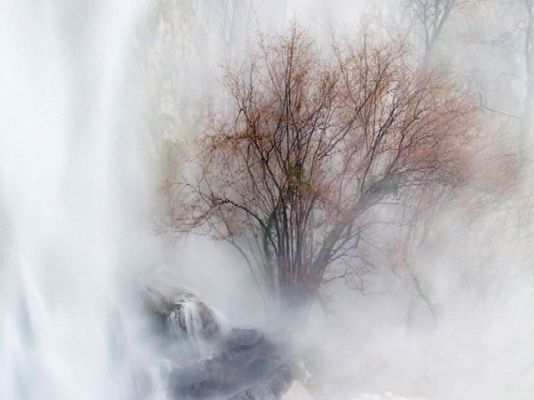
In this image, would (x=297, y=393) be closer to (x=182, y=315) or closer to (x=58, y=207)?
(x=182, y=315)

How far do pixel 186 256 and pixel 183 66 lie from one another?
4629mm

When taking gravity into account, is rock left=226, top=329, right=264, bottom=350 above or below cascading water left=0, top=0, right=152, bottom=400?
below

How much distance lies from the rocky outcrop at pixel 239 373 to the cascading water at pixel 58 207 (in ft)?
3.18

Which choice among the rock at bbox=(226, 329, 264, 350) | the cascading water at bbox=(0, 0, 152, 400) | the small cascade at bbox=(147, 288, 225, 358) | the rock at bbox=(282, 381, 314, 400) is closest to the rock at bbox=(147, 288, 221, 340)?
the small cascade at bbox=(147, 288, 225, 358)

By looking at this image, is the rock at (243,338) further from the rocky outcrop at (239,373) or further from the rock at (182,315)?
the rock at (182,315)

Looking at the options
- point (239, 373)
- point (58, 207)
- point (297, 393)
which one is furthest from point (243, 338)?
point (58, 207)

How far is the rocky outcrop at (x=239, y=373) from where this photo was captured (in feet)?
26.2

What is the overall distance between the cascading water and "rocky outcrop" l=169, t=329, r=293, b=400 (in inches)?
38.2

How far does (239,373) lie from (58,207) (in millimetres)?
3727

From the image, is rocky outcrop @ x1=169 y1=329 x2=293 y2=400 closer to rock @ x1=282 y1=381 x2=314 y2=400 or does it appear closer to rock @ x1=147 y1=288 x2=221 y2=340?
rock @ x1=282 y1=381 x2=314 y2=400

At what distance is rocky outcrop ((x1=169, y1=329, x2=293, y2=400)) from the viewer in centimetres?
799

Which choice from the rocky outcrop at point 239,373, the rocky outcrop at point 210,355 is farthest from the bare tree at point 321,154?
the rocky outcrop at point 210,355

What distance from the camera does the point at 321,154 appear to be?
8.94m

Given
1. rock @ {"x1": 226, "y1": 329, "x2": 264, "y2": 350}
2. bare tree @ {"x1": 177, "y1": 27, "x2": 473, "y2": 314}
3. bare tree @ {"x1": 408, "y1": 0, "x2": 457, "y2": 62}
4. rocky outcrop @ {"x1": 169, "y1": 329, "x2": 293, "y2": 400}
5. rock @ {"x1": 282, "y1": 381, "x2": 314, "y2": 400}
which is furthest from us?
bare tree @ {"x1": 408, "y1": 0, "x2": 457, "y2": 62}
